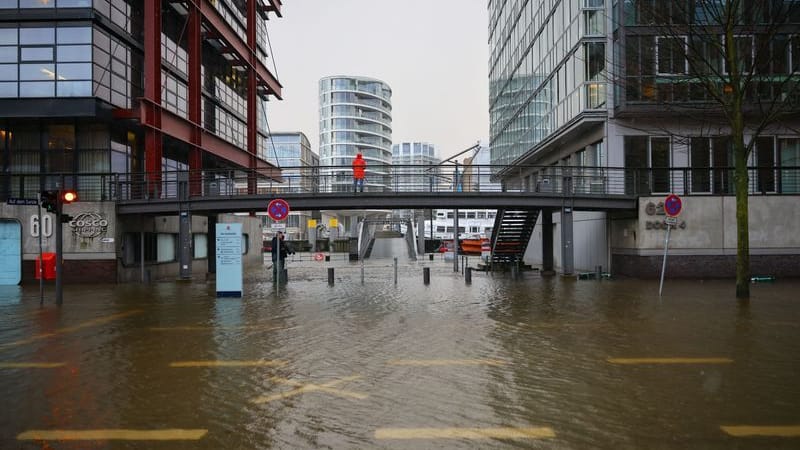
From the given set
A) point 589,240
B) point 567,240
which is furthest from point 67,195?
point 589,240

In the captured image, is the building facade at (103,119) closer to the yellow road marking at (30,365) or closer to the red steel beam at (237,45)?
the red steel beam at (237,45)

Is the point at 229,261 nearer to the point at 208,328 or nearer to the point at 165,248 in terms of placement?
the point at 208,328

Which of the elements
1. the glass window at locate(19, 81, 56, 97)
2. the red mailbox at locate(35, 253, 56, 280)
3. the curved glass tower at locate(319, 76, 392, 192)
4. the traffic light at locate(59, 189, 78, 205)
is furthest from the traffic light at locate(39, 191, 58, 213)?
the curved glass tower at locate(319, 76, 392, 192)

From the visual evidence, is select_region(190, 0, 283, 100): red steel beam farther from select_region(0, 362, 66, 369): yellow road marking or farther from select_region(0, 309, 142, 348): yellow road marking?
select_region(0, 362, 66, 369): yellow road marking

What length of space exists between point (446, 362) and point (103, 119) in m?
22.3

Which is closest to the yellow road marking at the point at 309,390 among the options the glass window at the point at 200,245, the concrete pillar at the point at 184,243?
the concrete pillar at the point at 184,243

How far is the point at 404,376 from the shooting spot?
7.37 m

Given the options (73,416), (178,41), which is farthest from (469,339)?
(178,41)

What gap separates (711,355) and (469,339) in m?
3.64

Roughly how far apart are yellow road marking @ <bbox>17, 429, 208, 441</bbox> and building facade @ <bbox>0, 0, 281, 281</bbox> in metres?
15.2

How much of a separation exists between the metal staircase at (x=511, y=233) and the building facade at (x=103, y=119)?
10.7 metres

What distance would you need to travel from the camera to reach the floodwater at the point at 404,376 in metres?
5.30

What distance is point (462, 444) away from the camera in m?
5.00

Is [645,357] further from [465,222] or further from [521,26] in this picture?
[465,222]
